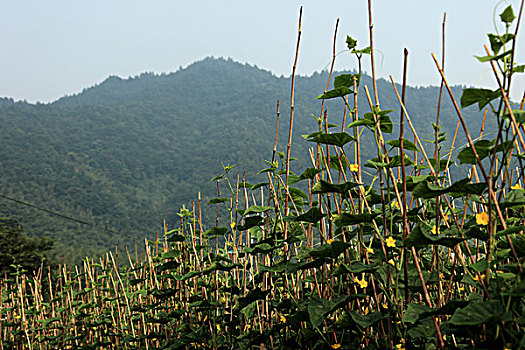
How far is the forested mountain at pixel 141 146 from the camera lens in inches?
1414

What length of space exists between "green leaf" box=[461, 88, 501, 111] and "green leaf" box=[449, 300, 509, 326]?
0.34m

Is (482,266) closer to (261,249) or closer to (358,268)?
(358,268)

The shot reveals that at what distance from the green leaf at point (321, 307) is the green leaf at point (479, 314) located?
0.33 m

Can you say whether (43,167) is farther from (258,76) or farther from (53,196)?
(258,76)

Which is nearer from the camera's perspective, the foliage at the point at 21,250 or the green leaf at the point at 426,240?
the green leaf at the point at 426,240

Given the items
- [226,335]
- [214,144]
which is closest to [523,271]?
[226,335]

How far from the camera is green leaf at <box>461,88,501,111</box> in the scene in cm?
84

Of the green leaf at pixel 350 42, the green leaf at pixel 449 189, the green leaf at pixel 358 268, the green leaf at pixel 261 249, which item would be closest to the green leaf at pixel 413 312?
the green leaf at pixel 358 268

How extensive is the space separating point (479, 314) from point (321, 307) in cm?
40

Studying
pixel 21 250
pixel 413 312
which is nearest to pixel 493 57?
pixel 413 312

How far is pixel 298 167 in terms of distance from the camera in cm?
3556

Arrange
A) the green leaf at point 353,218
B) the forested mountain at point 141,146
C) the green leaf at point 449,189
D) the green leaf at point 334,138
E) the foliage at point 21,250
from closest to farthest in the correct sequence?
the green leaf at point 449,189 → the green leaf at point 353,218 → the green leaf at point 334,138 → the foliage at point 21,250 → the forested mountain at point 141,146

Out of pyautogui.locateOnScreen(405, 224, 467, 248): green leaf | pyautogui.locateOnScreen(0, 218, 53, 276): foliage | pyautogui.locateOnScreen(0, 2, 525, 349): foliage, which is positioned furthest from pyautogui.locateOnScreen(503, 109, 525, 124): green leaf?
pyautogui.locateOnScreen(0, 218, 53, 276): foliage

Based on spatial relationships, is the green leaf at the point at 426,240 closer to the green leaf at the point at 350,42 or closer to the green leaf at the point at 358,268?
the green leaf at the point at 358,268
